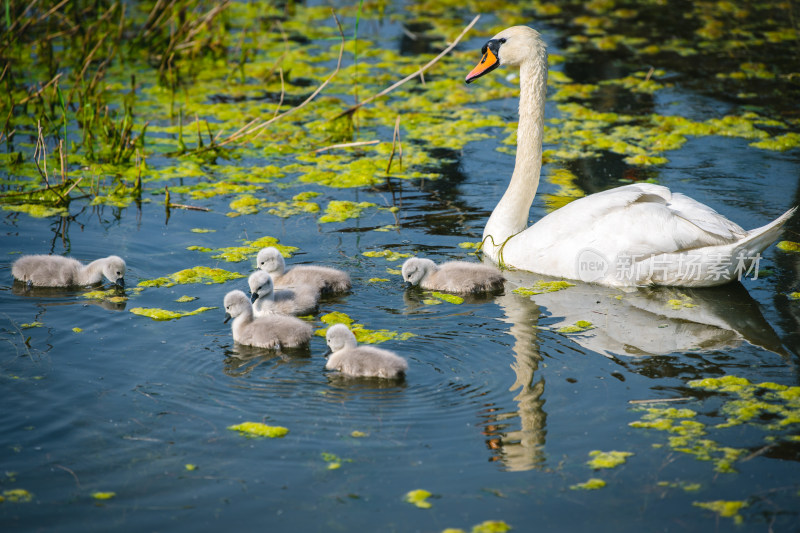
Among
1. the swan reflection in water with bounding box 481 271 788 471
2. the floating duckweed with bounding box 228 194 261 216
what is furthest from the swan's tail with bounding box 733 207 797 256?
the floating duckweed with bounding box 228 194 261 216

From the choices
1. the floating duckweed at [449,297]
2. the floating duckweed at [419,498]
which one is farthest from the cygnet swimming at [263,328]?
the floating duckweed at [419,498]

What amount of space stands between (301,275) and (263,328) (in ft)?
2.98

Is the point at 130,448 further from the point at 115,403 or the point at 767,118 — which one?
the point at 767,118

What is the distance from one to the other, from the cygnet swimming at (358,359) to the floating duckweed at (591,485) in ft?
4.62

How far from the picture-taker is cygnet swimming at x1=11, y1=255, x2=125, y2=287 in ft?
23.4

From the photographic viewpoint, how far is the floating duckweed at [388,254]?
7.95 m

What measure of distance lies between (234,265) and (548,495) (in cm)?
396

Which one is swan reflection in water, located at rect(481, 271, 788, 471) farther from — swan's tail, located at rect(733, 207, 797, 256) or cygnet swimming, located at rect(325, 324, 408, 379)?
cygnet swimming, located at rect(325, 324, 408, 379)

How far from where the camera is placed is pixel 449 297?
725cm

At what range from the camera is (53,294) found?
7.17m

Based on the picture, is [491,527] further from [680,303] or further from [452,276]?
[680,303]

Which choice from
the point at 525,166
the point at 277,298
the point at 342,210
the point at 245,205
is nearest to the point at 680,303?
the point at 525,166

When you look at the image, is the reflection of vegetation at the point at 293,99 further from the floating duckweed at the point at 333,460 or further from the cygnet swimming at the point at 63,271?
the floating duckweed at the point at 333,460

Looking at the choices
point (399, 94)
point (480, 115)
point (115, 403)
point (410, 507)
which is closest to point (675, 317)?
point (410, 507)
